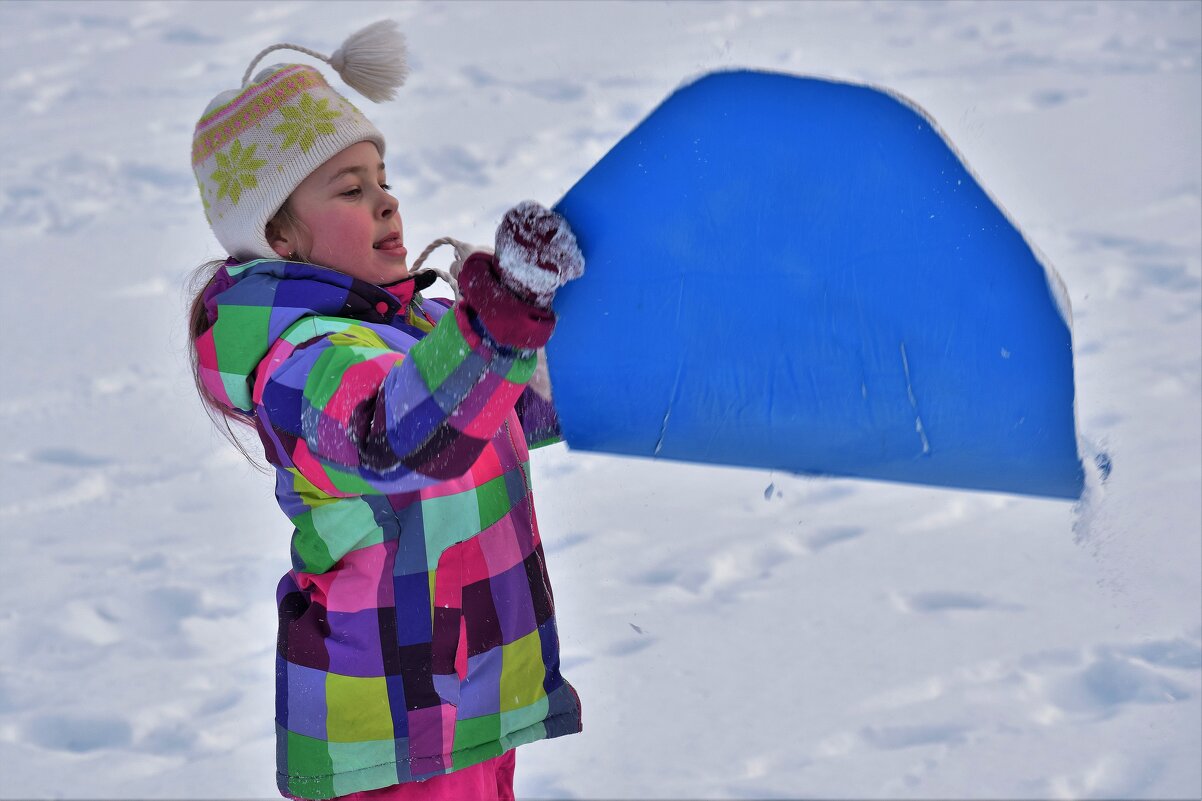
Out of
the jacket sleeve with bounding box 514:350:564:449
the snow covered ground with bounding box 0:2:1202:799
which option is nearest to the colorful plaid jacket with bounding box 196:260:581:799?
the jacket sleeve with bounding box 514:350:564:449

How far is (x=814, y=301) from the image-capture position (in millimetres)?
1287

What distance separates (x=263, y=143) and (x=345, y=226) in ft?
0.40

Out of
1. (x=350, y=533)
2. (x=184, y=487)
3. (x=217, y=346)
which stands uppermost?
(x=217, y=346)

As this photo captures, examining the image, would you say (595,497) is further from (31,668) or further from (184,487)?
(31,668)

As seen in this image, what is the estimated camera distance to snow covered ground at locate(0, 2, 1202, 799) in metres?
2.18

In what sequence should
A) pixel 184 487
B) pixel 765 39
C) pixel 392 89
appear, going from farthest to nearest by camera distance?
pixel 765 39, pixel 184 487, pixel 392 89

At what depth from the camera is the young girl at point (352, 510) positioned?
1188 mm

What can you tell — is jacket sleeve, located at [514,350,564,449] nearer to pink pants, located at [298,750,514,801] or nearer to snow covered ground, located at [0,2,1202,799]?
pink pants, located at [298,750,514,801]

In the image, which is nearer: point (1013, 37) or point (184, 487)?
point (184, 487)

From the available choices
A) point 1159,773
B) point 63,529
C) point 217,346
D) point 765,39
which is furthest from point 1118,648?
point 765,39

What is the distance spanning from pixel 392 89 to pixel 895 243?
25.2 inches

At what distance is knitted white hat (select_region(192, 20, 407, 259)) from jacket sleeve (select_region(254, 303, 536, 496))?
0.23 m

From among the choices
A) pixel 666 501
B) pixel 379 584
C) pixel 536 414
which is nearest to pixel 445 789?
pixel 379 584

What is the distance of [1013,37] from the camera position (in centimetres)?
440
